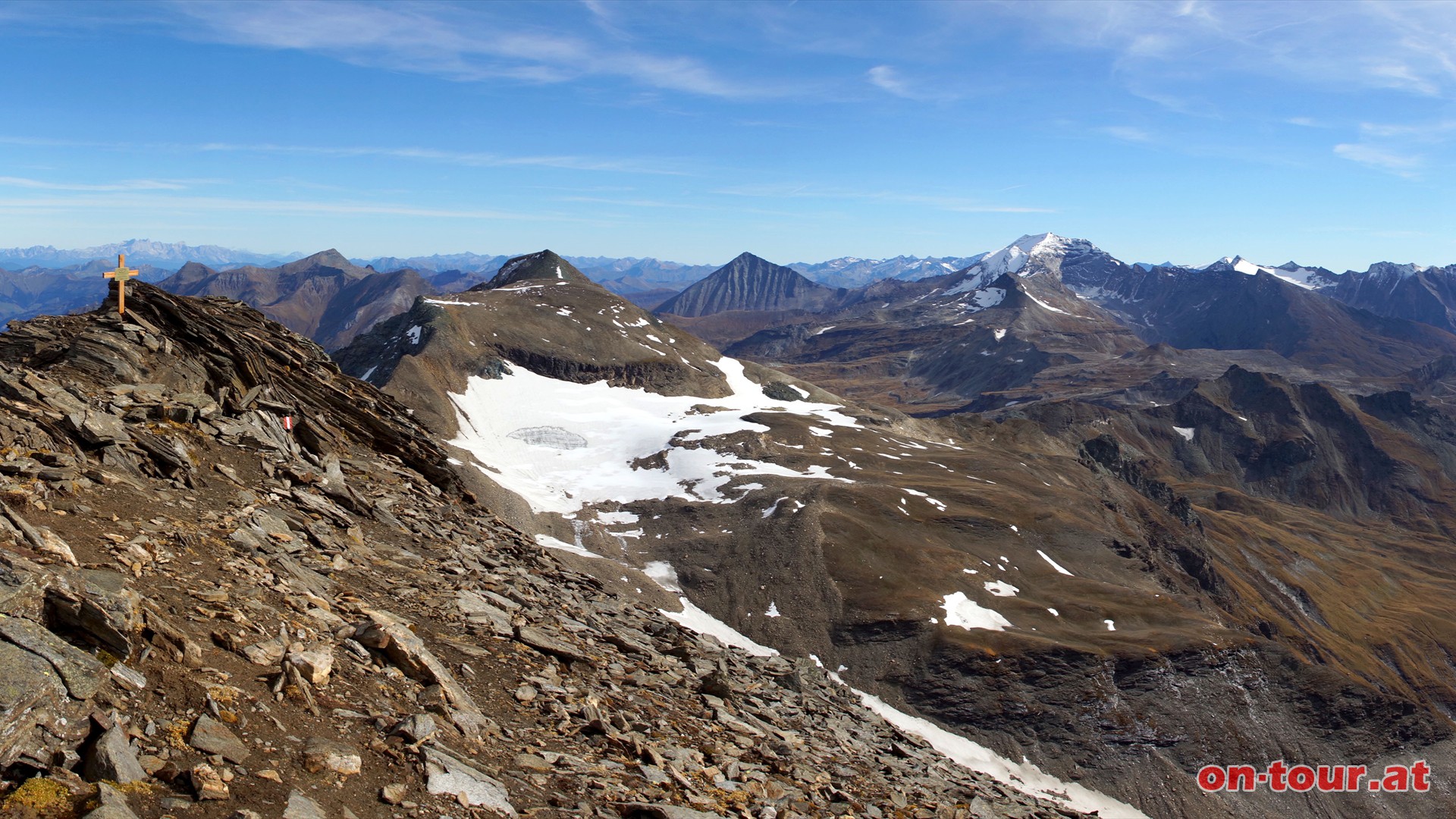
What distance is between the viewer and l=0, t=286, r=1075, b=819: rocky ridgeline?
43.6 ft

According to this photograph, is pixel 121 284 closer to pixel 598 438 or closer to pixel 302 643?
pixel 302 643

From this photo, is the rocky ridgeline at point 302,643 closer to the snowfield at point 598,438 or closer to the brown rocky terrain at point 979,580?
the brown rocky terrain at point 979,580

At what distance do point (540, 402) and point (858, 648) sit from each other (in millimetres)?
75079

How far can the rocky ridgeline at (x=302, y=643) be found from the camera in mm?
13281

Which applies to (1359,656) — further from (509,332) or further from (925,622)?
(509,332)

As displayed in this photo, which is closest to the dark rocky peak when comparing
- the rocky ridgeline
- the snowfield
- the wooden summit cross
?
the rocky ridgeline

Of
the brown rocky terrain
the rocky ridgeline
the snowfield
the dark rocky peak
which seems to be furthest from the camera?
the snowfield

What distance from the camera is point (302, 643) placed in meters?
17.6

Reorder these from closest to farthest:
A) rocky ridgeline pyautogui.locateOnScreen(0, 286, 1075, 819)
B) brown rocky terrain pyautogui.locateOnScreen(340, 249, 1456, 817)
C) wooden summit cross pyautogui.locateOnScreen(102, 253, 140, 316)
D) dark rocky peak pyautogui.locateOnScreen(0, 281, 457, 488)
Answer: rocky ridgeline pyautogui.locateOnScreen(0, 286, 1075, 819) → dark rocky peak pyautogui.locateOnScreen(0, 281, 457, 488) → wooden summit cross pyautogui.locateOnScreen(102, 253, 140, 316) → brown rocky terrain pyautogui.locateOnScreen(340, 249, 1456, 817)

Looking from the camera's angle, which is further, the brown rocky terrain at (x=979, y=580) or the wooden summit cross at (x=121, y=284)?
the brown rocky terrain at (x=979, y=580)

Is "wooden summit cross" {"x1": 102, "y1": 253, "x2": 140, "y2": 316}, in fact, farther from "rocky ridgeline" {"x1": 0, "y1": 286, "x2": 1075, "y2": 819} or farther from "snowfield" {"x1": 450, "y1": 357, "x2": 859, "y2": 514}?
"snowfield" {"x1": 450, "y1": 357, "x2": 859, "y2": 514}

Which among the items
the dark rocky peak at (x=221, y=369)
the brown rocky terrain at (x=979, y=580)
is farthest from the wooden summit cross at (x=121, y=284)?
the brown rocky terrain at (x=979, y=580)

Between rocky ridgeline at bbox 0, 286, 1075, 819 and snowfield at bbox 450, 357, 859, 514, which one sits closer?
rocky ridgeline at bbox 0, 286, 1075, 819

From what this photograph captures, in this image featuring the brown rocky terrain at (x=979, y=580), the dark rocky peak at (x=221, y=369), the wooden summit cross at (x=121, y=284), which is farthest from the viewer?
the brown rocky terrain at (x=979, y=580)
